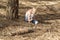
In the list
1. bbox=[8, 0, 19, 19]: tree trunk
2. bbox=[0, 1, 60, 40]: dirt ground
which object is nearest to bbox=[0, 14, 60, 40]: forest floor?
bbox=[0, 1, 60, 40]: dirt ground

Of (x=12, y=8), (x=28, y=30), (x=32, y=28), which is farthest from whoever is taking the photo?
(x=12, y=8)

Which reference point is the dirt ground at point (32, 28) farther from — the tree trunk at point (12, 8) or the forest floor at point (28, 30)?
the tree trunk at point (12, 8)

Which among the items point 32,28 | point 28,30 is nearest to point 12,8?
point 32,28

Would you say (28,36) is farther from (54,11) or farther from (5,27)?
(54,11)

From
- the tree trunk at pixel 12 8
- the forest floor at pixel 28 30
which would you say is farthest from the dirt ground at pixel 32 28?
the tree trunk at pixel 12 8

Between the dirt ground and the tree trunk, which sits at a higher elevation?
the tree trunk

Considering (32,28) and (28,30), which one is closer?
(28,30)

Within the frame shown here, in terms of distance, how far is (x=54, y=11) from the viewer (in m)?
7.94

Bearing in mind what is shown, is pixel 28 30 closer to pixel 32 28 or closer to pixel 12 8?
pixel 32 28

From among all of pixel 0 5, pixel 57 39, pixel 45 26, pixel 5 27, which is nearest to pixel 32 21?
pixel 45 26

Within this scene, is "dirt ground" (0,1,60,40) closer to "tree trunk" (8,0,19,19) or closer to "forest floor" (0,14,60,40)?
"forest floor" (0,14,60,40)

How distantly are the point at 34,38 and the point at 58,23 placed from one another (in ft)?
4.79

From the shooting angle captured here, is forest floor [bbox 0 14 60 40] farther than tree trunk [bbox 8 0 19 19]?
No

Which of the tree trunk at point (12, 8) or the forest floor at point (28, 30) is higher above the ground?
the tree trunk at point (12, 8)
